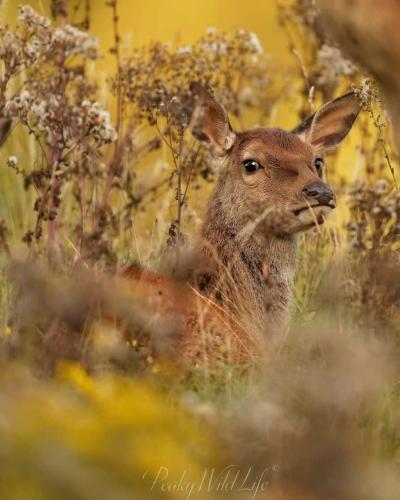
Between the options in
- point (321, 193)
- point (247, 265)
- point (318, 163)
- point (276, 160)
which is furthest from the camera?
point (318, 163)

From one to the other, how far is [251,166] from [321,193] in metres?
0.52

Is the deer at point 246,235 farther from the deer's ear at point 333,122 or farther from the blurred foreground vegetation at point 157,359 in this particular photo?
the blurred foreground vegetation at point 157,359

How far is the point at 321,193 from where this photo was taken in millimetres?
5418

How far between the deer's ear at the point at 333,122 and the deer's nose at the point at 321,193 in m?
0.85

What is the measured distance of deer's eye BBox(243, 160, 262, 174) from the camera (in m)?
5.80

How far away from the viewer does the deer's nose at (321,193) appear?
17.7 feet

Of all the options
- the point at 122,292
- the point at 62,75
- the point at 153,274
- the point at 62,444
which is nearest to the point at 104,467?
the point at 62,444

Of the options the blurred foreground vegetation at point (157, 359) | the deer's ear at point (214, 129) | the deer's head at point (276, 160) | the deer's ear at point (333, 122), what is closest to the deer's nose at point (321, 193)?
the deer's head at point (276, 160)

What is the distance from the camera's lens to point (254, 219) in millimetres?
5711

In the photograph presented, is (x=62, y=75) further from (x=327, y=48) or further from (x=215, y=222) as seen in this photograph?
(x=327, y=48)

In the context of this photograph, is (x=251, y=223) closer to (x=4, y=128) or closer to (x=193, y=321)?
(x=193, y=321)

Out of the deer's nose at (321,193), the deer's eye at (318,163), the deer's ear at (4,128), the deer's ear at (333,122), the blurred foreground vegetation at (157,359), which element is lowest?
the blurred foreground vegetation at (157,359)

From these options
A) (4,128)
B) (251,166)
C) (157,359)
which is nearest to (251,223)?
(251,166)

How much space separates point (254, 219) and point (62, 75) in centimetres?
119
